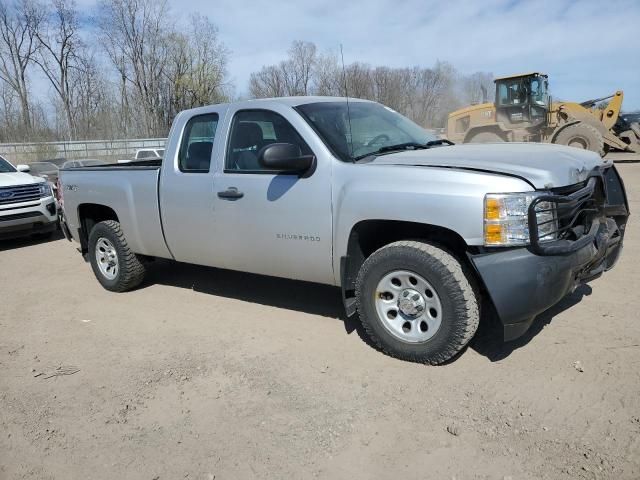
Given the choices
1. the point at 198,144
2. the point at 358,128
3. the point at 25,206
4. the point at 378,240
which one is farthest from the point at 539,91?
the point at 378,240

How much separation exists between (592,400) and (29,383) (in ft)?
12.4

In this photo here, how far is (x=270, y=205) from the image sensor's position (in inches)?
168

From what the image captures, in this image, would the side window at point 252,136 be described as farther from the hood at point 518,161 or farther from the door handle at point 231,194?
the hood at point 518,161

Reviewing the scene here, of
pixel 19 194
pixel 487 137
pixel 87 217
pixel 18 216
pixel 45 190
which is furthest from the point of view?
pixel 487 137

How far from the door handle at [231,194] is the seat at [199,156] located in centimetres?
36

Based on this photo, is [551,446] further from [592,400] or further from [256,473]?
[256,473]

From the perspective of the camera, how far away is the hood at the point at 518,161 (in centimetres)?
338

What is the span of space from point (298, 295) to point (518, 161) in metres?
2.68

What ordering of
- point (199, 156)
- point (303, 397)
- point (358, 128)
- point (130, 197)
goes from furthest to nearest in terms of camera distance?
point (130, 197) < point (199, 156) < point (358, 128) < point (303, 397)

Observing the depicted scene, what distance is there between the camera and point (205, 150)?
4875mm

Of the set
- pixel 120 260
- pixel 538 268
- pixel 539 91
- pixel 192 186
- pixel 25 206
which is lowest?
pixel 120 260

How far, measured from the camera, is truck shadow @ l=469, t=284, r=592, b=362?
3.91 metres

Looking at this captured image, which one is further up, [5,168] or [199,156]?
[199,156]

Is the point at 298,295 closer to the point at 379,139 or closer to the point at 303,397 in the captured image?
the point at 379,139
